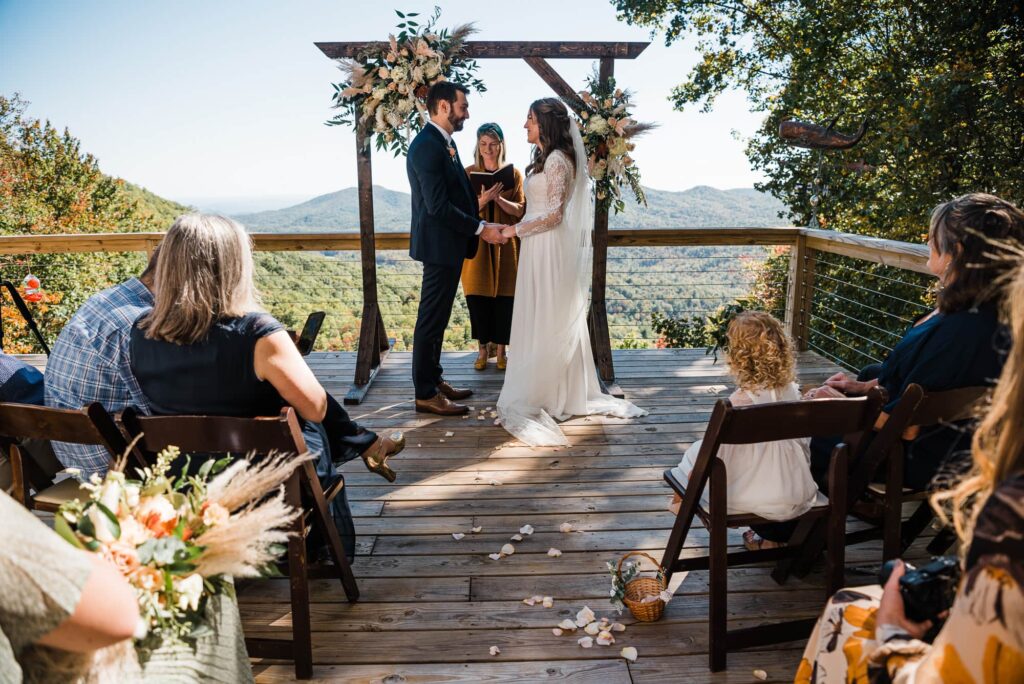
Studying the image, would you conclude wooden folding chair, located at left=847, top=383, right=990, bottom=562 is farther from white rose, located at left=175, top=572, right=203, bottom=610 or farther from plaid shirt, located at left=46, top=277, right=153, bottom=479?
plaid shirt, located at left=46, top=277, right=153, bottom=479

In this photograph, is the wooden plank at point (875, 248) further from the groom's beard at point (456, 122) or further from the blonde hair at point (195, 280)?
the blonde hair at point (195, 280)

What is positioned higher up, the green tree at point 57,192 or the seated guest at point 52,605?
the green tree at point 57,192

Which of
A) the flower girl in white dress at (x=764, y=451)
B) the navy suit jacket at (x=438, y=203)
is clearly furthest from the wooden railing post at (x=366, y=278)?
the flower girl in white dress at (x=764, y=451)

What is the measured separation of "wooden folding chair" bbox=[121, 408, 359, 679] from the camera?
1788 mm

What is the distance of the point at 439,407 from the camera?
4.12 meters

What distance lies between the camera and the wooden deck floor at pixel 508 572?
6.77ft

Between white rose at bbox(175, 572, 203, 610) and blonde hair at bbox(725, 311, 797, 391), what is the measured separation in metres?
1.64

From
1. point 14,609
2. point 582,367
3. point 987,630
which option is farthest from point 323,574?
point 582,367

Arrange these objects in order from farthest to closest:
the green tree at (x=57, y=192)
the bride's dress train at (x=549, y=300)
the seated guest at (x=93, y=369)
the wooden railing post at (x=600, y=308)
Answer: the green tree at (x=57, y=192) < the wooden railing post at (x=600, y=308) < the bride's dress train at (x=549, y=300) < the seated guest at (x=93, y=369)

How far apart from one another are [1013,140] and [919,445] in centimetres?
567

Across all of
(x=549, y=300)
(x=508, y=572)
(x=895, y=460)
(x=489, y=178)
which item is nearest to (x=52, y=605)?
(x=508, y=572)

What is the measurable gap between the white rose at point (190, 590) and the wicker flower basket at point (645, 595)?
128 cm

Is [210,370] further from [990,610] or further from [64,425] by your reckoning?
[990,610]

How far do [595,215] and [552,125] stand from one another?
3.00ft
